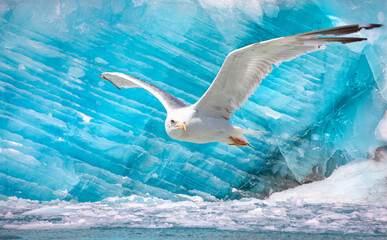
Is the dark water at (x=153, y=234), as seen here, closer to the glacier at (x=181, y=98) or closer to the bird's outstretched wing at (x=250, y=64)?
the bird's outstretched wing at (x=250, y=64)

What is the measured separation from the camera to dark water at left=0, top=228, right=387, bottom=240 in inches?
92.2

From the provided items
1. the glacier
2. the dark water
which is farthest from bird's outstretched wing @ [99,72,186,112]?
the glacier

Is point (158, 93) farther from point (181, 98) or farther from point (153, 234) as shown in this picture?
point (181, 98)

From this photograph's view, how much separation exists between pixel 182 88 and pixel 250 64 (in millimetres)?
2181

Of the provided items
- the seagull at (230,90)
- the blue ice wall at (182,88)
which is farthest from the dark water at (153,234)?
the blue ice wall at (182,88)

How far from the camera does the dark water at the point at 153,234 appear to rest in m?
2.34

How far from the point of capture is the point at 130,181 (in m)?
4.06

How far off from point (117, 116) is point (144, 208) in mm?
1241

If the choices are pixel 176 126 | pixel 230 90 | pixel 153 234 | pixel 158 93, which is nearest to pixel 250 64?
pixel 230 90

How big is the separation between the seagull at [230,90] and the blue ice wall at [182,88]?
163cm

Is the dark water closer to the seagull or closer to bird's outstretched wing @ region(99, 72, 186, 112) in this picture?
the seagull

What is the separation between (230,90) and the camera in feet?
7.56

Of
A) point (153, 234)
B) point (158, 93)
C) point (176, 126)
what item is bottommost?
point (153, 234)

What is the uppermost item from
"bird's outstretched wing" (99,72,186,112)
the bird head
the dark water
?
"bird's outstretched wing" (99,72,186,112)
